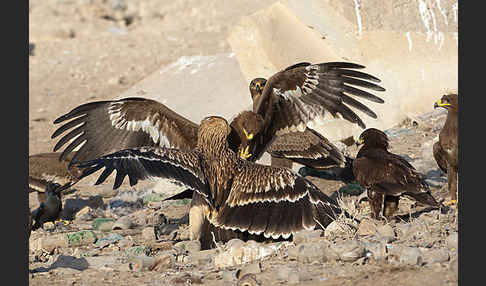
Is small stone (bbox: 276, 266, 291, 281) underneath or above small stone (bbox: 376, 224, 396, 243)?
underneath

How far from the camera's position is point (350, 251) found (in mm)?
5055

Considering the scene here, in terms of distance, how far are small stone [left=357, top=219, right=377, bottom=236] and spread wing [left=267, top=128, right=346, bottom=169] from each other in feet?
8.17

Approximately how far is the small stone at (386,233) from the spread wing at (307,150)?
2.74 m

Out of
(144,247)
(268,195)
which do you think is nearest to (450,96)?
(268,195)

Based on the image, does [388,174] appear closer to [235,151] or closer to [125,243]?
[235,151]

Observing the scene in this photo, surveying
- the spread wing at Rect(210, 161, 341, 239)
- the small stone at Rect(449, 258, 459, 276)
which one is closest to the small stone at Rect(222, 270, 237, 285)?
the spread wing at Rect(210, 161, 341, 239)

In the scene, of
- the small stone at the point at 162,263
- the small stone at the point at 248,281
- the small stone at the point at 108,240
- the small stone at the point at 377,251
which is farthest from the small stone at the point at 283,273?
the small stone at the point at 108,240

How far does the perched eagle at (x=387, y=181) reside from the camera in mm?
6258

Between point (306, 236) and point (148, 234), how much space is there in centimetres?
220

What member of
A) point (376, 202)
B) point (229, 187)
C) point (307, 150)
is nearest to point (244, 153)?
point (229, 187)

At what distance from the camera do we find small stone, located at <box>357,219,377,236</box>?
18.9 feet

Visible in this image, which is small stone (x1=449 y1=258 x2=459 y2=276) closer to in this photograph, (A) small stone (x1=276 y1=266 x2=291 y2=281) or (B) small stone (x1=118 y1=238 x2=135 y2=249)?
(A) small stone (x1=276 y1=266 x2=291 y2=281)

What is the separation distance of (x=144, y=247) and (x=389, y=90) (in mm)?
5184

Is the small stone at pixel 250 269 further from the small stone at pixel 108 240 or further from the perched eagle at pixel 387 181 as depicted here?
the small stone at pixel 108 240
